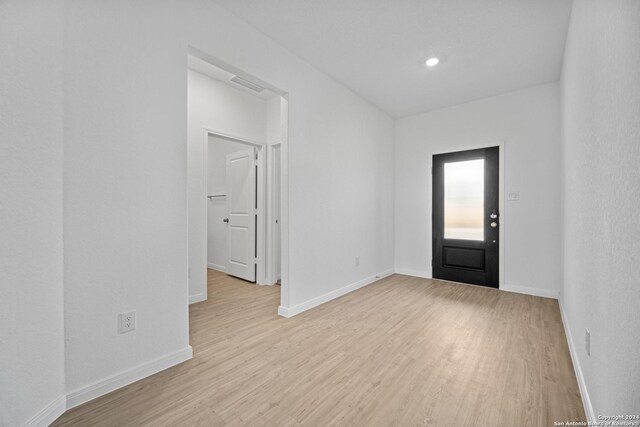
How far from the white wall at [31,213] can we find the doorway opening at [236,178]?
1288mm

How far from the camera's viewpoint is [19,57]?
4.36 ft

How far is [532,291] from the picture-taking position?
3.66m

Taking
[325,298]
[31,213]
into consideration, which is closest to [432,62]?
[325,298]

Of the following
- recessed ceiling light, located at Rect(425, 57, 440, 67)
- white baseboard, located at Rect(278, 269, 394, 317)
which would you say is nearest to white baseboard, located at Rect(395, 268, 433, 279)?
white baseboard, located at Rect(278, 269, 394, 317)

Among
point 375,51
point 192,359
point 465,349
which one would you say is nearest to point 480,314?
point 465,349

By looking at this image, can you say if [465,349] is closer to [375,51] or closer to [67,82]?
[375,51]

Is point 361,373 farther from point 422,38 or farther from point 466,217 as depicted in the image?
point 466,217

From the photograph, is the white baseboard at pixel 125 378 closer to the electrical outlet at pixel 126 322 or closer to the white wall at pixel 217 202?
the electrical outlet at pixel 126 322

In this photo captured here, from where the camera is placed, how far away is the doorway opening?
337 cm

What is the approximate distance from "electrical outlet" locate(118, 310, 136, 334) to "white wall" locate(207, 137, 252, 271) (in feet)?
10.5

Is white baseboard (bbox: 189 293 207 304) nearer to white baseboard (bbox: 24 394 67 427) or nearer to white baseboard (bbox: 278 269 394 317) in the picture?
white baseboard (bbox: 278 269 394 317)

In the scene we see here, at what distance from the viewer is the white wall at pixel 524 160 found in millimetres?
3531

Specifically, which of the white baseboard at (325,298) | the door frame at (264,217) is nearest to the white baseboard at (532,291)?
the white baseboard at (325,298)

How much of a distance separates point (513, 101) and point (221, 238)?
509 centimetres
